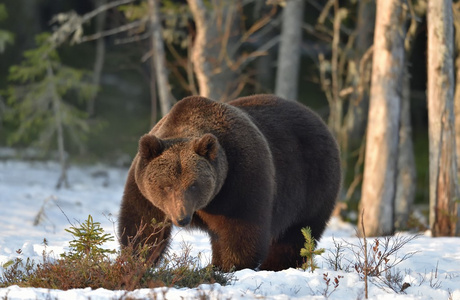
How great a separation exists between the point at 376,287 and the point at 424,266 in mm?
1718

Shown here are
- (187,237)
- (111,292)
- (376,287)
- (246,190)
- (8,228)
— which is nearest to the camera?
(111,292)

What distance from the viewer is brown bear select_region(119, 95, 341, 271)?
5.84 meters

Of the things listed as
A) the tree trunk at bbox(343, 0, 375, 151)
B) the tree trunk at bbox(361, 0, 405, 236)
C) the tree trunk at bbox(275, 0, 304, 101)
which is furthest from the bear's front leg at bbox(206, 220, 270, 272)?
the tree trunk at bbox(275, 0, 304, 101)

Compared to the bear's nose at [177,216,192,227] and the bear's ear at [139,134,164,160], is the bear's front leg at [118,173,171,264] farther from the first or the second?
the bear's nose at [177,216,192,227]

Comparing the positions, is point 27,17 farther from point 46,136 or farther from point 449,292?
point 449,292

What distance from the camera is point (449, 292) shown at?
5797 mm

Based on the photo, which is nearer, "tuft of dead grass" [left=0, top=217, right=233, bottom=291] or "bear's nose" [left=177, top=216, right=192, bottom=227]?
"tuft of dead grass" [left=0, top=217, right=233, bottom=291]

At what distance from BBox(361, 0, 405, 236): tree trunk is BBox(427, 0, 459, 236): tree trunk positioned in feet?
3.16

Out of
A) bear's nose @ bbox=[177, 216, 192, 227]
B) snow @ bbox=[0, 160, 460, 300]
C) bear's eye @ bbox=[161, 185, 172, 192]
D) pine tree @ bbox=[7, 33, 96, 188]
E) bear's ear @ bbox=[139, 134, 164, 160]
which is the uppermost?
pine tree @ bbox=[7, 33, 96, 188]

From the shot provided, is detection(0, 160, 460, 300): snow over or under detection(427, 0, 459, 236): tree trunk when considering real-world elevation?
under

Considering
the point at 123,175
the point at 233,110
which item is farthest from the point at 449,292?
the point at 123,175

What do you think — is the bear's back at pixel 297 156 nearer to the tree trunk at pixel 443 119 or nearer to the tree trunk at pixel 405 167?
the tree trunk at pixel 443 119

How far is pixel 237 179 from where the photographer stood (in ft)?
20.4

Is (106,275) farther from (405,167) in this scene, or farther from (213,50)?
(405,167)
